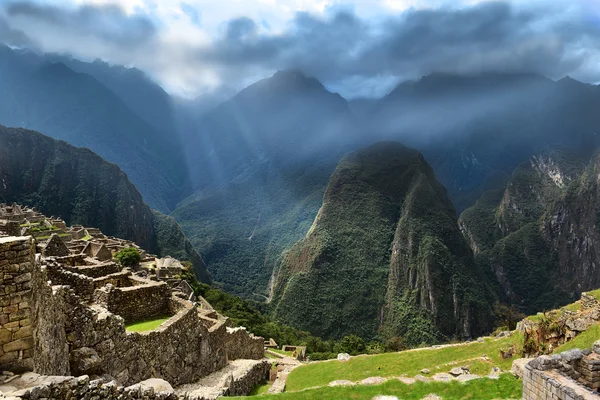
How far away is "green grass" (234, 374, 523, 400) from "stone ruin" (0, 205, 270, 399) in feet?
11.5

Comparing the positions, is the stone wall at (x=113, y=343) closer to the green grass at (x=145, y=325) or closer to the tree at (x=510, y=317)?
the green grass at (x=145, y=325)

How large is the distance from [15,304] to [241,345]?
18.0 metres

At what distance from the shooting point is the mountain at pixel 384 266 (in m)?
112

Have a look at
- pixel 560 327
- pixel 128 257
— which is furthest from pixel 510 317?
pixel 128 257

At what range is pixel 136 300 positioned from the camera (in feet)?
46.2

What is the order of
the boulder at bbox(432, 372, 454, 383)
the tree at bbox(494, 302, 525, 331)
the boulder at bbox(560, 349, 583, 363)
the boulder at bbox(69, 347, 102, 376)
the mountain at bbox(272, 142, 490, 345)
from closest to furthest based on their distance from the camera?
the boulder at bbox(69, 347, 102, 376) < the boulder at bbox(560, 349, 583, 363) < the boulder at bbox(432, 372, 454, 383) < the tree at bbox(494, 302, 525, 331) < the mountain at bbox(272, 142, 490, 345)

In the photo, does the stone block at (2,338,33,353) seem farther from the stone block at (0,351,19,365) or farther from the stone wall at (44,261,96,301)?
the stone wall at (44,261,96,301)

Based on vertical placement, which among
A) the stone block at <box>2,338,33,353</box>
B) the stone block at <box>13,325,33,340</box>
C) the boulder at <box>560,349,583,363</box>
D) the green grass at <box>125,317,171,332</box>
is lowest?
the boulder at <box>560,349,583,363</box>

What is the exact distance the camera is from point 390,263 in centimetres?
13738

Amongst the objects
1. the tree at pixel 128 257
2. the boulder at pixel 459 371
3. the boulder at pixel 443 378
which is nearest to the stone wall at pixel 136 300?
the boulder at pixel 443 378

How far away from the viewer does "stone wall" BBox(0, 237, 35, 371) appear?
566 centimetres

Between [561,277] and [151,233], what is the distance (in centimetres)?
16336

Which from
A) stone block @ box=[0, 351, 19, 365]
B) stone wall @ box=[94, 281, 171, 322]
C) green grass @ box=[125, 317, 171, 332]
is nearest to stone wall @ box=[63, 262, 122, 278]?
stone wall @ box=[94, 281, 171, 322]

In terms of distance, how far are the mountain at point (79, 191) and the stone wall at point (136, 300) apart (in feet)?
334
